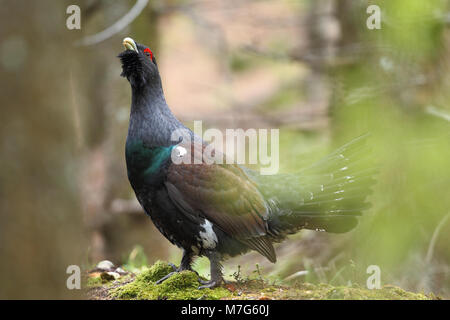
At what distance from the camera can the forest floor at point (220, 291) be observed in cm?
349

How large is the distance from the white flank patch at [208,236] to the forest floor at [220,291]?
26cm

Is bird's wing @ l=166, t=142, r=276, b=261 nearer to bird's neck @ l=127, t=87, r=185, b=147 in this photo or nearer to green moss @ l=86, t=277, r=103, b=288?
bird's neck @ l=127, t=87, r=185, b=147

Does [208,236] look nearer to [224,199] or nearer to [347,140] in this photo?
[224,199]

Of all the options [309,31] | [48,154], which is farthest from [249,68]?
[48,154]

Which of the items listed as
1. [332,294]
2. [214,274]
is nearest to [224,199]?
[214,274]

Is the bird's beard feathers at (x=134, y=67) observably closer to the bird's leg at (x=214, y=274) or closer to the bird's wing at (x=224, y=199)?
the bird's wing at (x=224, y=199)

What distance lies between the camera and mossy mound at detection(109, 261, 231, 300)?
3.56 m

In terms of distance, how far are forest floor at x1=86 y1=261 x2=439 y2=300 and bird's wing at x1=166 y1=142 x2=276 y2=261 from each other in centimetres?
32

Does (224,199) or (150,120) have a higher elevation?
(150,120)

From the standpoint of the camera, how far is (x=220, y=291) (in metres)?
3.67

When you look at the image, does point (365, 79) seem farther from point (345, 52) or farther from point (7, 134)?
point (7, 134)

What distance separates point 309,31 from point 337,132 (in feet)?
27.4

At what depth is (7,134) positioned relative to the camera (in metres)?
3.15

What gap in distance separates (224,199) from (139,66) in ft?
3.96
